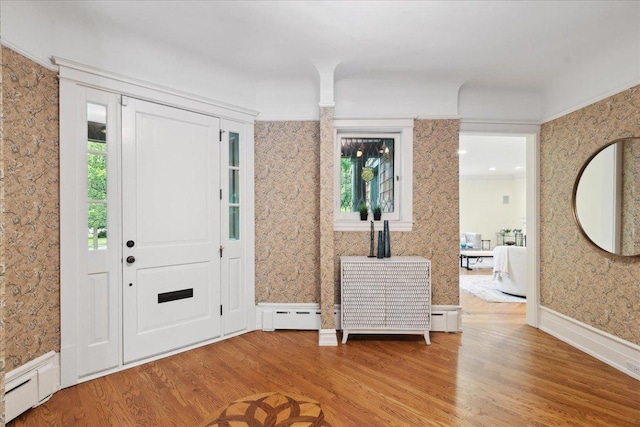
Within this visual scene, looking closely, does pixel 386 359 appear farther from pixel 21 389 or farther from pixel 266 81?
pixel 266 81

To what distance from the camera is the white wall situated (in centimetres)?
1031

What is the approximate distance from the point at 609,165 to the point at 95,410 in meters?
4.44

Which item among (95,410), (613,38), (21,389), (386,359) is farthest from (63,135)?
(613,38)

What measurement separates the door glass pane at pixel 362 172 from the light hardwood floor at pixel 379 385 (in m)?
1.46

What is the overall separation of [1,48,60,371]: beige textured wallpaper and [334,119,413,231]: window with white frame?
2482 millimetres

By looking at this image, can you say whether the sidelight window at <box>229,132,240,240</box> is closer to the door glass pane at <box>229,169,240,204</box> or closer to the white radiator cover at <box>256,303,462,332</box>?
the door glass pane at <box>229,169,240,204</box>

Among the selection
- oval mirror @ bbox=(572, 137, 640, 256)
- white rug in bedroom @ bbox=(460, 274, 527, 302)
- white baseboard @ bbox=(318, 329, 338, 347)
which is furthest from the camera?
white rug in bedroom @ bbox=(460, 274, 527, 302)

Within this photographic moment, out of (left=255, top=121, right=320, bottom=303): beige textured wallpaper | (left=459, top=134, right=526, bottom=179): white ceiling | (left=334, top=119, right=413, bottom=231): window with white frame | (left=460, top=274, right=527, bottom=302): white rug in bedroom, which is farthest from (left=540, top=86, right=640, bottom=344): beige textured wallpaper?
(left=255, top=121, right=320, bottom=303): beige textured wallpaper

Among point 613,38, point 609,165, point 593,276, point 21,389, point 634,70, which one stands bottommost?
point 21,389

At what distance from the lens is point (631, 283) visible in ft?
8.71

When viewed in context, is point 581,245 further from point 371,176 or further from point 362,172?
point 362,172

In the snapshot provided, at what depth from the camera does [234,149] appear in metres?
3.43

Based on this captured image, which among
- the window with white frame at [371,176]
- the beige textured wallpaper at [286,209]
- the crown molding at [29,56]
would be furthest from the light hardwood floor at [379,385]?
the crown molding at [29,56]

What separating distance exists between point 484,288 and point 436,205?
2.98 m
